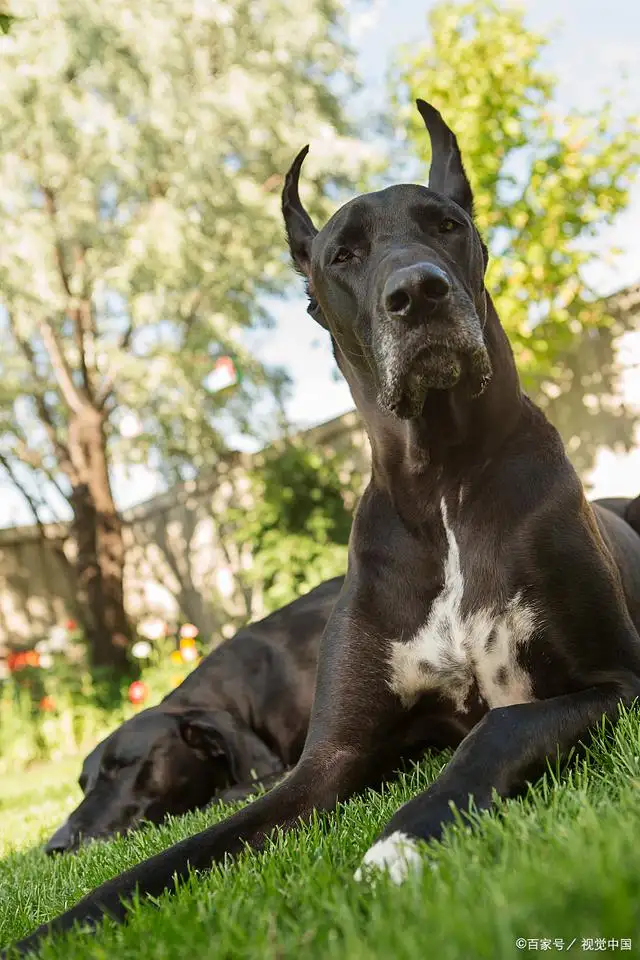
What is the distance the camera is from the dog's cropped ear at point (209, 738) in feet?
12.5

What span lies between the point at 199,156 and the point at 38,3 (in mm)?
1912

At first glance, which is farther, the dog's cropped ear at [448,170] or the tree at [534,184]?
the tree at [534,184]

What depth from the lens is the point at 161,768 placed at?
374 cm

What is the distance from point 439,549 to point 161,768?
5.79ft

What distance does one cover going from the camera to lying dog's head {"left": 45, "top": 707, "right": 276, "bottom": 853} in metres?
3.65

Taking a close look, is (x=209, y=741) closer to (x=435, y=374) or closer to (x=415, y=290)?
(x=435, y=374)

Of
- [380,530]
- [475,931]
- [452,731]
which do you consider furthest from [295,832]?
[475,931]

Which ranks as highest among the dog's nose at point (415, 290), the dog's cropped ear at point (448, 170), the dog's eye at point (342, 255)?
the dog's cropped ear at point (448, 170)

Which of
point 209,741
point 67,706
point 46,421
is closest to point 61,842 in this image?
point 209,741

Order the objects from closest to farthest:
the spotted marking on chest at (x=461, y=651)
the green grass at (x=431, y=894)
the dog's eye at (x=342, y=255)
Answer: the green grass at (x=431, y=894), the spotted marking on chest at (x=461, y=651), the dog's eye at (x=342, y=255)

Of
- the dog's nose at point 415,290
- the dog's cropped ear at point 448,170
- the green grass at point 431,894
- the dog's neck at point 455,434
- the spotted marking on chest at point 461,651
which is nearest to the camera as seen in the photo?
the green grass at point 431,894

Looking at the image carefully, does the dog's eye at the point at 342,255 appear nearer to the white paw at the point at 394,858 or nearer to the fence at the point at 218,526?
the white paw at the point at 394,858

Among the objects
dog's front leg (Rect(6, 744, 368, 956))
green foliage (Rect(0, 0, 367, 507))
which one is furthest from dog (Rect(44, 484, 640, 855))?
green foliage (Rect(0, 0, 367, 507))

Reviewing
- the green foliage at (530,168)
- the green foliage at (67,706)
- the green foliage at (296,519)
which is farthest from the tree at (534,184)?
the green foliage at (67,706)
